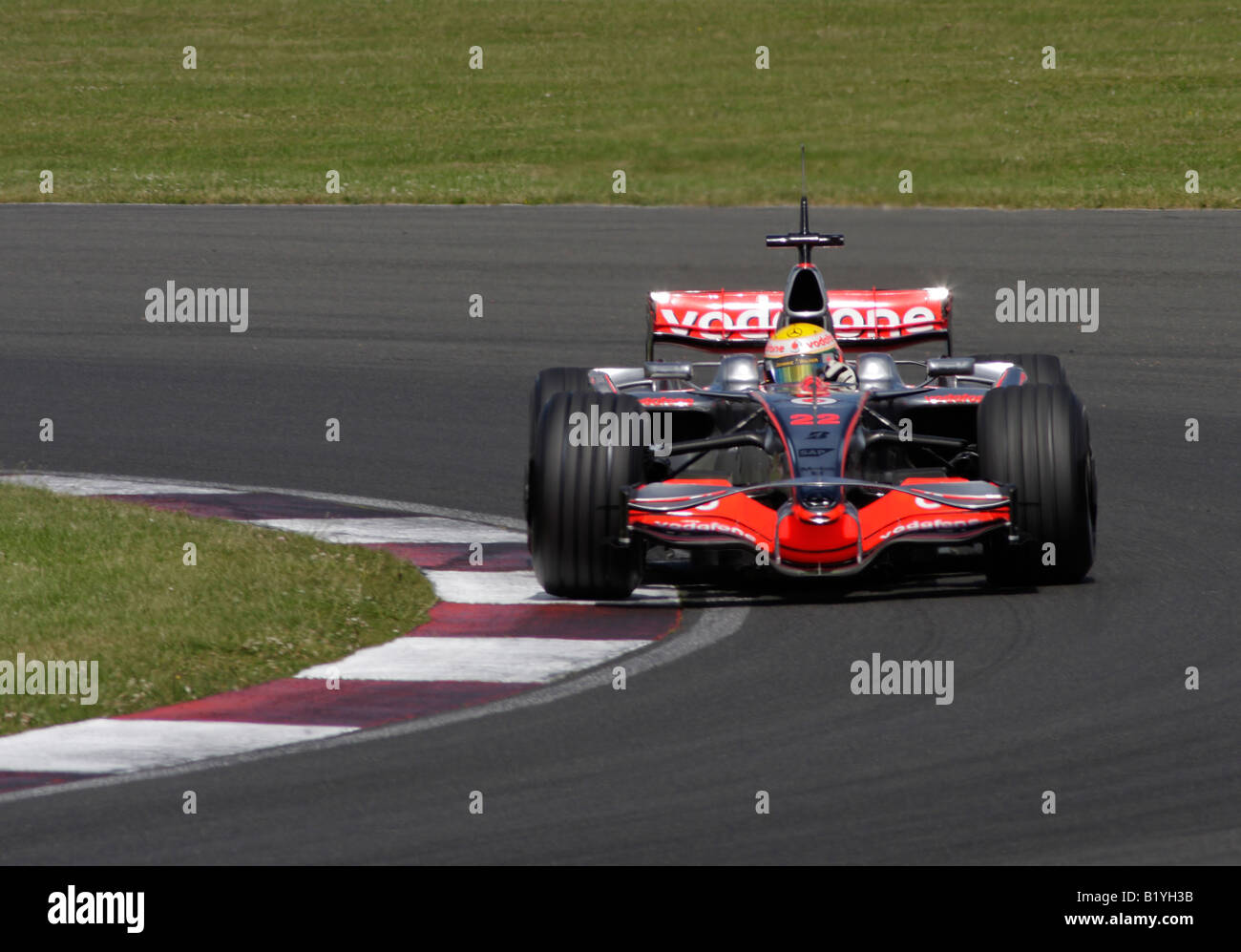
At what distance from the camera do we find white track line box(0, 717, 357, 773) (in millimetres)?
6730

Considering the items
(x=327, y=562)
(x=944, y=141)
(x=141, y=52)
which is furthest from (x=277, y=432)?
(x=141, y=52)

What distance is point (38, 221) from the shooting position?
22.8 m

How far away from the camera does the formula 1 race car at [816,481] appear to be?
8.74 m

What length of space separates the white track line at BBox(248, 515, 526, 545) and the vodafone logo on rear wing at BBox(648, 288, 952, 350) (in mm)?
1552

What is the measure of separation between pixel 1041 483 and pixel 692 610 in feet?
4.83

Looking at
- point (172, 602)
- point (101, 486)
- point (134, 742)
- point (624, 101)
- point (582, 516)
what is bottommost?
point (134, 742)

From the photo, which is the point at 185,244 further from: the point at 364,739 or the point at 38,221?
the point at 364,739

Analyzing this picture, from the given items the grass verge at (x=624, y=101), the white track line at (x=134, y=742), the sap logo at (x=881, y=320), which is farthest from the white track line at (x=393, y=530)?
the grass verge at (x=624, y=101)

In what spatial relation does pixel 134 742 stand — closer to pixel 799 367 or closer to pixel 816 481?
pixel 816 481

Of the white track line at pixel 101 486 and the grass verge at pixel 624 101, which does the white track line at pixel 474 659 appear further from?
the grass verge at pixel 624 101

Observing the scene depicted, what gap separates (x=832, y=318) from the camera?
1147 centimetres

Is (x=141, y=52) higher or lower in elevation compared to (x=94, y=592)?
higher

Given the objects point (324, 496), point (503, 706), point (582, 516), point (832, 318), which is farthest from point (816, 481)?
point (324, 496)

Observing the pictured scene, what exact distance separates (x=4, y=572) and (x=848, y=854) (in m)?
4.65
